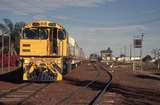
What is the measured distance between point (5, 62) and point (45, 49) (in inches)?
1405

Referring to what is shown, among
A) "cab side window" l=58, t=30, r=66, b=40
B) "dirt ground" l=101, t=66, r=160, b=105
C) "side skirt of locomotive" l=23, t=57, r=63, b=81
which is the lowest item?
"dirt ground" l=101, t=66, r=160, b=105

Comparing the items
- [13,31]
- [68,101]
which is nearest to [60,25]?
[68,101]

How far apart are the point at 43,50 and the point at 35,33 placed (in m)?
1.28

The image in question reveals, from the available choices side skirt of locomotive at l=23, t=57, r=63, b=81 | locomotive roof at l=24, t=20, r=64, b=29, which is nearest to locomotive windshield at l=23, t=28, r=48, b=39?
locomotive roof at l=24, t=20, r=64, b=29

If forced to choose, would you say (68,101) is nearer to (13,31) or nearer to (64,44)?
(64,44)

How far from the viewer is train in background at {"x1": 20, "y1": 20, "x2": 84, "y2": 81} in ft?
70.3

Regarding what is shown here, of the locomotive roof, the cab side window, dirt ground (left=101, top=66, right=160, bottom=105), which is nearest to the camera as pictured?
dirt ground (left=101, top=66, right=160, bottom=105)

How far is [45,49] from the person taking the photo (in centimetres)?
2217

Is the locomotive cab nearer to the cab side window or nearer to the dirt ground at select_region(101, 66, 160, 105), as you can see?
the cab side window

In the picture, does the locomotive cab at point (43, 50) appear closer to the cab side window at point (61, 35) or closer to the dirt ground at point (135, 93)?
the cab side window at point (61, 35)

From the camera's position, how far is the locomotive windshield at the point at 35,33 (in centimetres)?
2250

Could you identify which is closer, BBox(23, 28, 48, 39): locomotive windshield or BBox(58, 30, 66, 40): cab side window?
BBox(23, 28, 48, 39): locomotive windshield

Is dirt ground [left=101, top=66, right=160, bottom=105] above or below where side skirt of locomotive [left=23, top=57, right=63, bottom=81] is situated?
below

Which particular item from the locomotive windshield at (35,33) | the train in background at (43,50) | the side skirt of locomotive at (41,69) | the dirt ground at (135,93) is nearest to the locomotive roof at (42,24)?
the train in background at (43,50)
